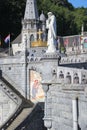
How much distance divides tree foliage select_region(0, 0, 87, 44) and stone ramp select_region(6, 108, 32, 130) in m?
36.5

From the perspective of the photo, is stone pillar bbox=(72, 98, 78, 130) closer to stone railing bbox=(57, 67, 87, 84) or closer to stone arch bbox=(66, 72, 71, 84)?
stone railing bbox=(57, 67, 87, 84)

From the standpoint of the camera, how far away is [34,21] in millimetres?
60594

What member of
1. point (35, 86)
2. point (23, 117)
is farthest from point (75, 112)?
point (35, 86)

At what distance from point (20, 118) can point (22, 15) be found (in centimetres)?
4296

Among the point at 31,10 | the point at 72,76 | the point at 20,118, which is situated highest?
the point at 31,10

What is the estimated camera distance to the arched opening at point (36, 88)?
33.4m

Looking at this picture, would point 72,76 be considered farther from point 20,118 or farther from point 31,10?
point 31,10

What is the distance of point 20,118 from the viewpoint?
27.7m

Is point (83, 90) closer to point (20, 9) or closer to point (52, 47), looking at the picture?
point (52, 47)

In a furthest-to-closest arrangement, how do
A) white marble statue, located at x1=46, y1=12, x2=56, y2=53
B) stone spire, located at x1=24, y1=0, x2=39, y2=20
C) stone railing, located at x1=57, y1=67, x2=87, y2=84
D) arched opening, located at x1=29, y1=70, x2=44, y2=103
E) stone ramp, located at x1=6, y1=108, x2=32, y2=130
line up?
stone spire, located at x1=24, y1=0, x2=39, y2=20
arched opening, located at x1=29, y1=70, x2=44, y2=103
stone ramp, located at x1=6, y1=108, x2=32, y2=130
white marble statue, located at x1=46, y1=12, x2=56, y2=53
stone railing, located at x1=57, y1=67, x2=87, y2=84

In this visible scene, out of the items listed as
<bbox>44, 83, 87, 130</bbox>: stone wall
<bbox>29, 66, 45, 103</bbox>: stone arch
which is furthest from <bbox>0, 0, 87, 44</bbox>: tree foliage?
<bbox>44, 83, 87, 130</bbox>: stone wall

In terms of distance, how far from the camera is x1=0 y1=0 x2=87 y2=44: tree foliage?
216ft

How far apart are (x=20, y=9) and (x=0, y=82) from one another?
39863mm

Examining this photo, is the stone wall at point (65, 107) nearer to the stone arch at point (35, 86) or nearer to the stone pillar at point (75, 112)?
the stone pillar at point (75, 112)
